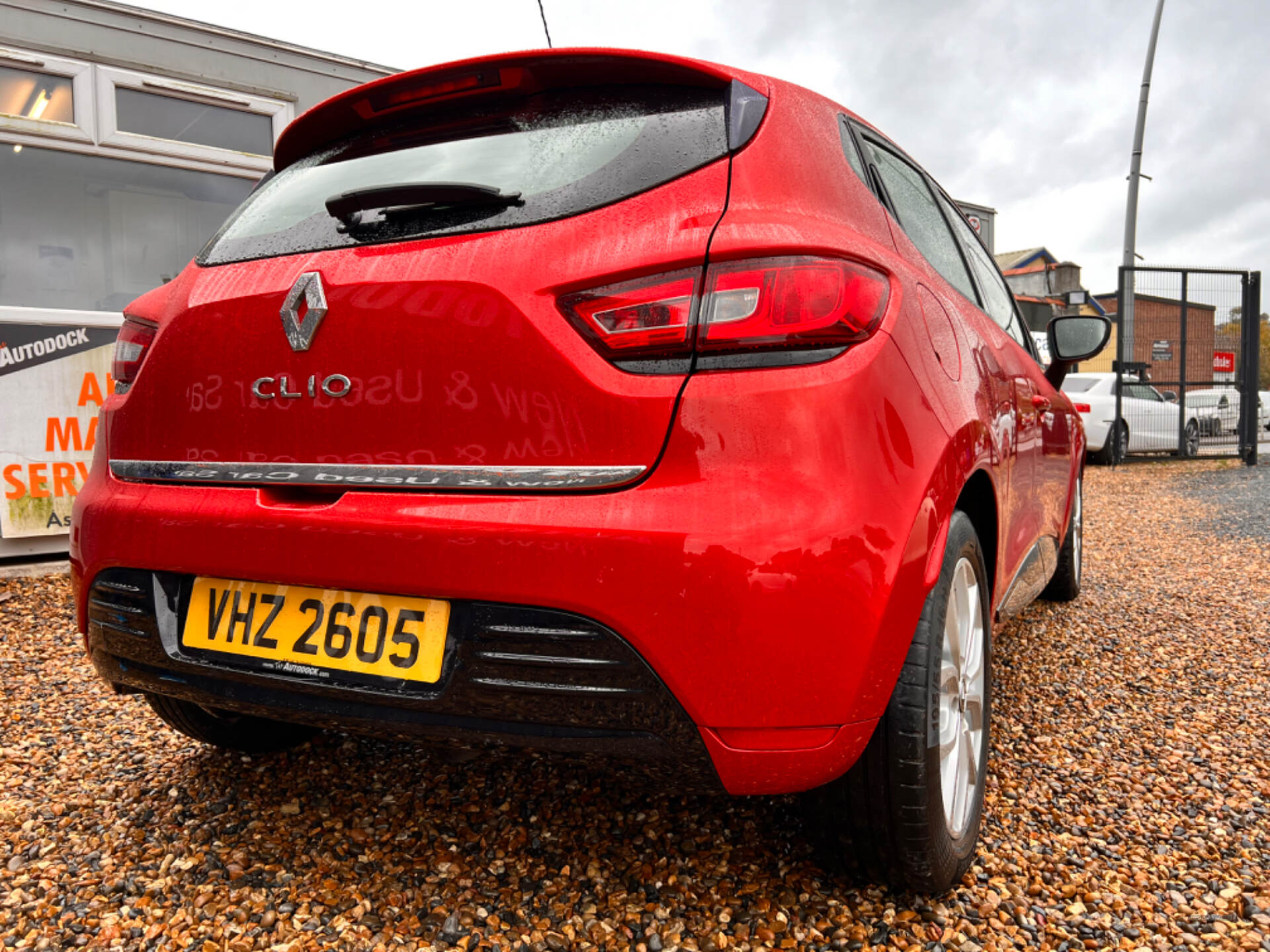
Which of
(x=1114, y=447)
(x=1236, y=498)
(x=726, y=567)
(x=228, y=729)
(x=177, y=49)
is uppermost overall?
(x=177, y=49)

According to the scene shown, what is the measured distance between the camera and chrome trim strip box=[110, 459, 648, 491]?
135 centimetres

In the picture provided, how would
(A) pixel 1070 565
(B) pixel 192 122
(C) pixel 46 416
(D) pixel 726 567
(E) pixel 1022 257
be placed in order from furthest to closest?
(E) pixel 1022 257 → (B) pixel 192 122 → (C) pixel 46 416 → (A) pixel 1070 565 → (D) pixel 726 567

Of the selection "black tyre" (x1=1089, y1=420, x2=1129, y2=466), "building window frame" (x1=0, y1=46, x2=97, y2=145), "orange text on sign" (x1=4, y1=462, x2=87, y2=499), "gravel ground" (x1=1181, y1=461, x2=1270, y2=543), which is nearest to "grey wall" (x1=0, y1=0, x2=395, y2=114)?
"building window frame" (x1=0, y1=46, x2=97, y2=145)

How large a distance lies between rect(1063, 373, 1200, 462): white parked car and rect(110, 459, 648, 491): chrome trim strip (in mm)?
11441

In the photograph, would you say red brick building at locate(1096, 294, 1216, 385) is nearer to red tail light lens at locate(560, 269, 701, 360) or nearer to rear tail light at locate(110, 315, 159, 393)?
red tail light lens at locate(560, 269, 701, 360)

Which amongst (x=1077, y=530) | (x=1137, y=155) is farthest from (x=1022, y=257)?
(x=1077, y=530)

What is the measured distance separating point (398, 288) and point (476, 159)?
0.99 feet

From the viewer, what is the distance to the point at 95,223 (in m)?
5.24

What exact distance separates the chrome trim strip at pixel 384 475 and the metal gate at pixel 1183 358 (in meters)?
11.8

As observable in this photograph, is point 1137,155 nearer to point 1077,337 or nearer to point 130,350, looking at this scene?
point 1077,337

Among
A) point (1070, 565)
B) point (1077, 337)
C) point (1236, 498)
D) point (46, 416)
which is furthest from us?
point (1236, 498)

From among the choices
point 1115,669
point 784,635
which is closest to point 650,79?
point 784,635

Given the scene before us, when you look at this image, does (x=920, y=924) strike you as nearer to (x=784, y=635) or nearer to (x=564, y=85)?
(x=784, y=635)

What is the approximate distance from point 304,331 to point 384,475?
0.95 feet
